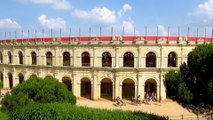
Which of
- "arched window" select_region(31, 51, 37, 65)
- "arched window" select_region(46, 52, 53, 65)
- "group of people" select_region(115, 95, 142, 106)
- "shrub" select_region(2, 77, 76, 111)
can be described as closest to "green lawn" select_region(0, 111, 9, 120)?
"shrub" select_region(2, 77, 76, 111)

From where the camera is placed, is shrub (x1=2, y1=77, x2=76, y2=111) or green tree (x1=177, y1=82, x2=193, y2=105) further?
shrub (x1=2, y1=77, x2=76, y2=111)

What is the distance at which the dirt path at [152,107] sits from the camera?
137 ft

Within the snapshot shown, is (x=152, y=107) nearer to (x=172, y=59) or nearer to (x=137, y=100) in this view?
(x=137, y=100)

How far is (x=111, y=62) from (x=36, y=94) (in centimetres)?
1872

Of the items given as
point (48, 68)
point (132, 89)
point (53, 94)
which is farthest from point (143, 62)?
point (53, 94)

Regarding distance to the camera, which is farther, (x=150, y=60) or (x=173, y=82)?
(x=150, y=60)

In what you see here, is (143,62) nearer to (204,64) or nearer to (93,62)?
(93,62)

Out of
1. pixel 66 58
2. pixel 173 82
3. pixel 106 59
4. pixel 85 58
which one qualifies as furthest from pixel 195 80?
pixel 66 58

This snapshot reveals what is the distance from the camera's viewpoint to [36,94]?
32906 millimetres

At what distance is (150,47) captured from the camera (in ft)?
159

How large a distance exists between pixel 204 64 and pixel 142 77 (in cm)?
2305

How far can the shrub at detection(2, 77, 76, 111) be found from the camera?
3212 centimetres

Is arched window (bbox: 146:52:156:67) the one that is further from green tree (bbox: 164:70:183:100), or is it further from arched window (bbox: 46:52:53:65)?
green tree (bbox: 164:70:183:100)

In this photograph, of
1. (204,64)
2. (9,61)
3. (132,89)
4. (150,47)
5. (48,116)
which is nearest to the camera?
(204,64)
